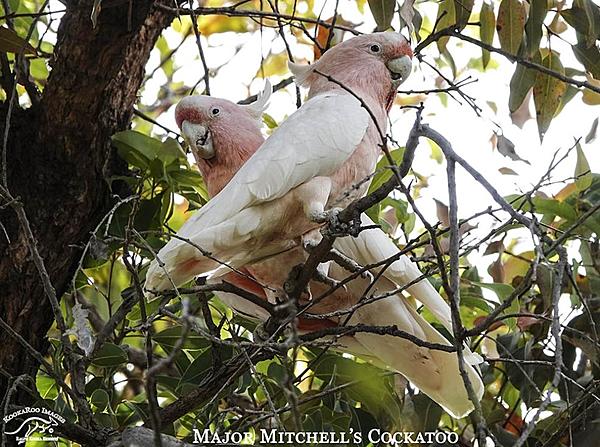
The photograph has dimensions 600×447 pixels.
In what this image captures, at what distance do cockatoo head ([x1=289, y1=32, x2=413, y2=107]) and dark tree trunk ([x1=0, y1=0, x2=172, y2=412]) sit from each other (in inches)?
15.5

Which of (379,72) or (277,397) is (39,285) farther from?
(379,72)

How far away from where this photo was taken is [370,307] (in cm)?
178

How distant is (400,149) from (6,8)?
3.03 feet

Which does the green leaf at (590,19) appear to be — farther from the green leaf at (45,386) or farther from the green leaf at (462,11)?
the green leaf at (45,386)

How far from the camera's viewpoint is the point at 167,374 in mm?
2033

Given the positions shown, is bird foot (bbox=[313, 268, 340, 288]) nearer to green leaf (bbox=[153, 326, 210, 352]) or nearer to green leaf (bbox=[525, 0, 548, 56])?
green leaf (bbox=[153, 326, 210, 352])

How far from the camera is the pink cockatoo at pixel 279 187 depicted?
1.49m

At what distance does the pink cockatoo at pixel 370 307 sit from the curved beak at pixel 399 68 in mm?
309

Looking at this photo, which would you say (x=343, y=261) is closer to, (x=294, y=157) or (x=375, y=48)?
(x=294, y=157)

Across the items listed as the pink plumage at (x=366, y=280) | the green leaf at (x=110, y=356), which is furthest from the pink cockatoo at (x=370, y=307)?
the green leaf at (x=110, y=356)

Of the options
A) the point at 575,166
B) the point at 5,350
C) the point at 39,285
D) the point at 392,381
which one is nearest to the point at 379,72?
the point at 575,166

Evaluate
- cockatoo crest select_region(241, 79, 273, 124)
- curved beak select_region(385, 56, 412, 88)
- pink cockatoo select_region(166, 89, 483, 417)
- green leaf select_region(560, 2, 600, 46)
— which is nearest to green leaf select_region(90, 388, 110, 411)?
pink cockatoo select_region(166, 89, 483, 417)

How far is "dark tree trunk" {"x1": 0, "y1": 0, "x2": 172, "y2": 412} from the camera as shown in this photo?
1.72 m

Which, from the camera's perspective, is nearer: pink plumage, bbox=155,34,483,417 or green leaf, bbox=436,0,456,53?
pink plumage, bbox=155,34,483,417
